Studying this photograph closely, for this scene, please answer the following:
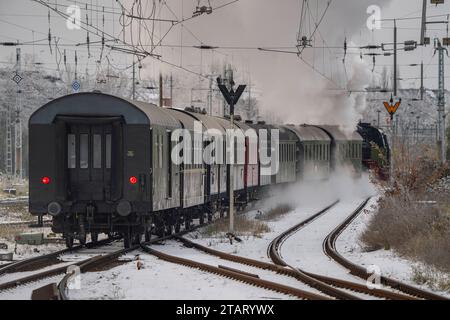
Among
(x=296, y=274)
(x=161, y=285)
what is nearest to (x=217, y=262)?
(x=296, y=274)

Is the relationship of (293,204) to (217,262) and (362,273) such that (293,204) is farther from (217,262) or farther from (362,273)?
(362,273)

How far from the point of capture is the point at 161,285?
13.7 m

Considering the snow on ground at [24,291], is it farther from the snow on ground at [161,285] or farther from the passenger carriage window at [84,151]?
the passenger carriage window at [84,151]

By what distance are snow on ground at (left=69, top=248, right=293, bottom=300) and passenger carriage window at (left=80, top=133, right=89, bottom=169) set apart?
11.8 ft

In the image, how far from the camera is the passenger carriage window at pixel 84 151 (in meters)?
19.2

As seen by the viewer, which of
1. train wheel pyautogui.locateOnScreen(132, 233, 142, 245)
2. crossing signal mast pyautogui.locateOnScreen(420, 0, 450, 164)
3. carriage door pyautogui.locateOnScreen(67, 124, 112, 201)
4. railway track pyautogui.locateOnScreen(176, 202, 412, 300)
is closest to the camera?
railway track pyautogui.locateOnScreen(176, 202, 412, 300)

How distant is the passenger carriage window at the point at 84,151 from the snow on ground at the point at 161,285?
142 inches

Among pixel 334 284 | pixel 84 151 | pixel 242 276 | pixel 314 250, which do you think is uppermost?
pixel 84 151

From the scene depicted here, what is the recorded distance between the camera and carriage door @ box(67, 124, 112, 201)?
19234mm

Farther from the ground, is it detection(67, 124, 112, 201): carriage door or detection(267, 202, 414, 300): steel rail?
detection(67, 124, 112, 201): carriage door

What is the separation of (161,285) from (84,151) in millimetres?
6256

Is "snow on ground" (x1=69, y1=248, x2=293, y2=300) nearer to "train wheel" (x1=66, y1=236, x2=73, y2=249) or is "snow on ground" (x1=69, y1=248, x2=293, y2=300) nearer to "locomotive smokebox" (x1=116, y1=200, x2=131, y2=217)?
"locomotive smokebox" (x1=116, y1=200, x2=131, y2=217)

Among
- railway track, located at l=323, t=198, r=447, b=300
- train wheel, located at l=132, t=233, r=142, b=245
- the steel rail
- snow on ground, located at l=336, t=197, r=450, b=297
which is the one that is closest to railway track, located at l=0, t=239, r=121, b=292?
train wheel, located at l=132, t=233, r=142, b=245
